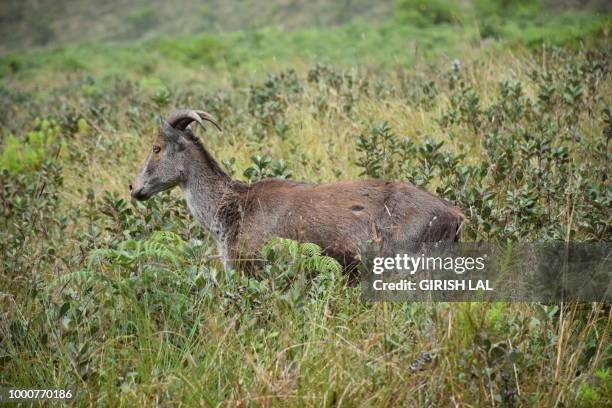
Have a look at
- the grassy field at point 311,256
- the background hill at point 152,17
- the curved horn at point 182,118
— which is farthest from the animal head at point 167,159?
the background hill at point 152,17

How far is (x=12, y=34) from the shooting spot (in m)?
32.0

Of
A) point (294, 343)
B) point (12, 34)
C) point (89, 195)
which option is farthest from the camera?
point (12, 34)

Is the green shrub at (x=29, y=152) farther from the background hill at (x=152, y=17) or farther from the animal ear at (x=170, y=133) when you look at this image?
the background hill at (x=152, y=17)

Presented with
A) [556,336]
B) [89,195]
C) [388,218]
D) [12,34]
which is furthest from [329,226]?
[12,34]

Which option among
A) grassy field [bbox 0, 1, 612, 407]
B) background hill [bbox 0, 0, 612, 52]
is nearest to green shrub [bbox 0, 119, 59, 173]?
grassy field [bbox 0, 1, 612, 407]

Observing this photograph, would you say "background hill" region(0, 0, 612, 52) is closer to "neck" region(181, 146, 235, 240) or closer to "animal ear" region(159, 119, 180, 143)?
"animal ear" region(159, 119, 180, 143)

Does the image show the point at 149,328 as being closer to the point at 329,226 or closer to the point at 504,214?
the point at 329,226

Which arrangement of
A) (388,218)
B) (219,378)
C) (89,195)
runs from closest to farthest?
(219,378), (388,218), (89,195)

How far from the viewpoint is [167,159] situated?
24.4 feet

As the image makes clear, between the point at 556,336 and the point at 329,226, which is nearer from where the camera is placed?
the point at 556,336

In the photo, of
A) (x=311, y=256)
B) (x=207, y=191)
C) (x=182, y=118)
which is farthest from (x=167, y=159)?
(x=311, y=256)

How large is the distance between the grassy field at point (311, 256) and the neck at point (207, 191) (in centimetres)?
22

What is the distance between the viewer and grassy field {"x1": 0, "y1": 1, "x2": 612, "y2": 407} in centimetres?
439

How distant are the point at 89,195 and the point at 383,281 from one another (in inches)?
158
